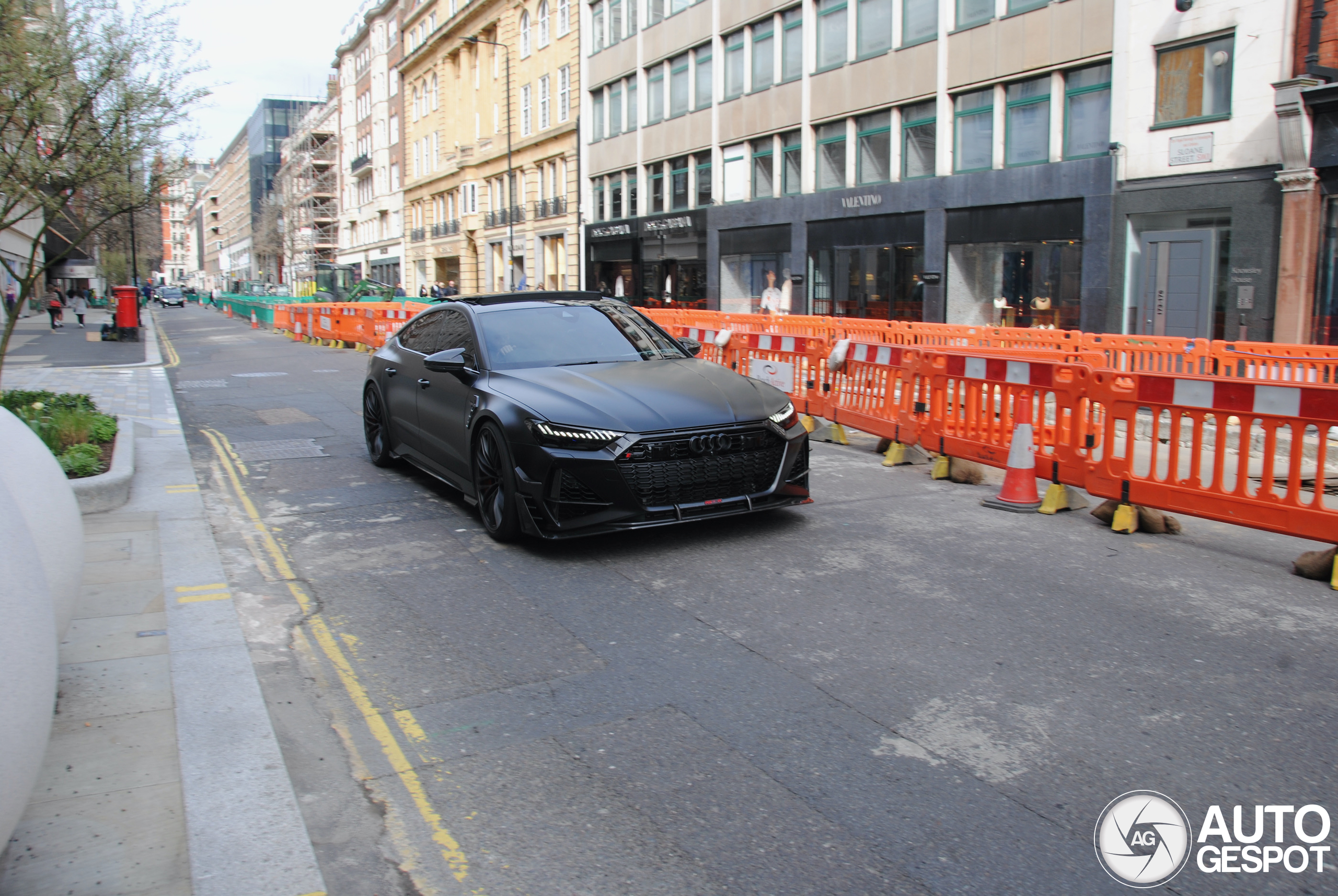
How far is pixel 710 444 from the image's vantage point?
6.48 m

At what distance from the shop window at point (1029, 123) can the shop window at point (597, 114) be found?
23379 mm

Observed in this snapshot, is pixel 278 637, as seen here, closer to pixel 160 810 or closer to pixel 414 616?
pixel 414 616

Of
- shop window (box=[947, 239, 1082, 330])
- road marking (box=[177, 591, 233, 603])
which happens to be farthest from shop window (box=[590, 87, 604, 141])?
road marking (box=[177, 591, 233, 603])

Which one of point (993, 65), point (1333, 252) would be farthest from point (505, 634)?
point (993, 65)

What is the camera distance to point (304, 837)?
3.18 metres

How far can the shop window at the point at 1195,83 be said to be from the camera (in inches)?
733

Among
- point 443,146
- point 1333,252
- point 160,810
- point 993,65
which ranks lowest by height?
point 160,810

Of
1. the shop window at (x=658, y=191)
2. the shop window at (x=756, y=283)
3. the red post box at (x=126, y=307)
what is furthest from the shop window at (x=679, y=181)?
the red post box at (x=126, y=307)

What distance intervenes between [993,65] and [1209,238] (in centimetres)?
737

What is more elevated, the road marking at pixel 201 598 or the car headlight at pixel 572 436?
the car headlight at pixel 572 436

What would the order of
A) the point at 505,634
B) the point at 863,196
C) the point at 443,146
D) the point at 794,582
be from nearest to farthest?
the point at 505,634, the point at 794,582, the point at 863,196, the point at 443,146

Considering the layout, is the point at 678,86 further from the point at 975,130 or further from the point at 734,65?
the point at 975,130

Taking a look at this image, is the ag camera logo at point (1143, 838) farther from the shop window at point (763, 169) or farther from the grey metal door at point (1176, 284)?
the shop window at point (763, 169)

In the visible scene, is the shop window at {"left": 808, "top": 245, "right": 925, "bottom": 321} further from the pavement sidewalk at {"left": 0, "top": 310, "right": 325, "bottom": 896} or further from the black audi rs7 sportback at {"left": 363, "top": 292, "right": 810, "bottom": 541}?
the pavement sidewalk at {"left": 0, "top": 310, "right": 325, "bottom": 896}
